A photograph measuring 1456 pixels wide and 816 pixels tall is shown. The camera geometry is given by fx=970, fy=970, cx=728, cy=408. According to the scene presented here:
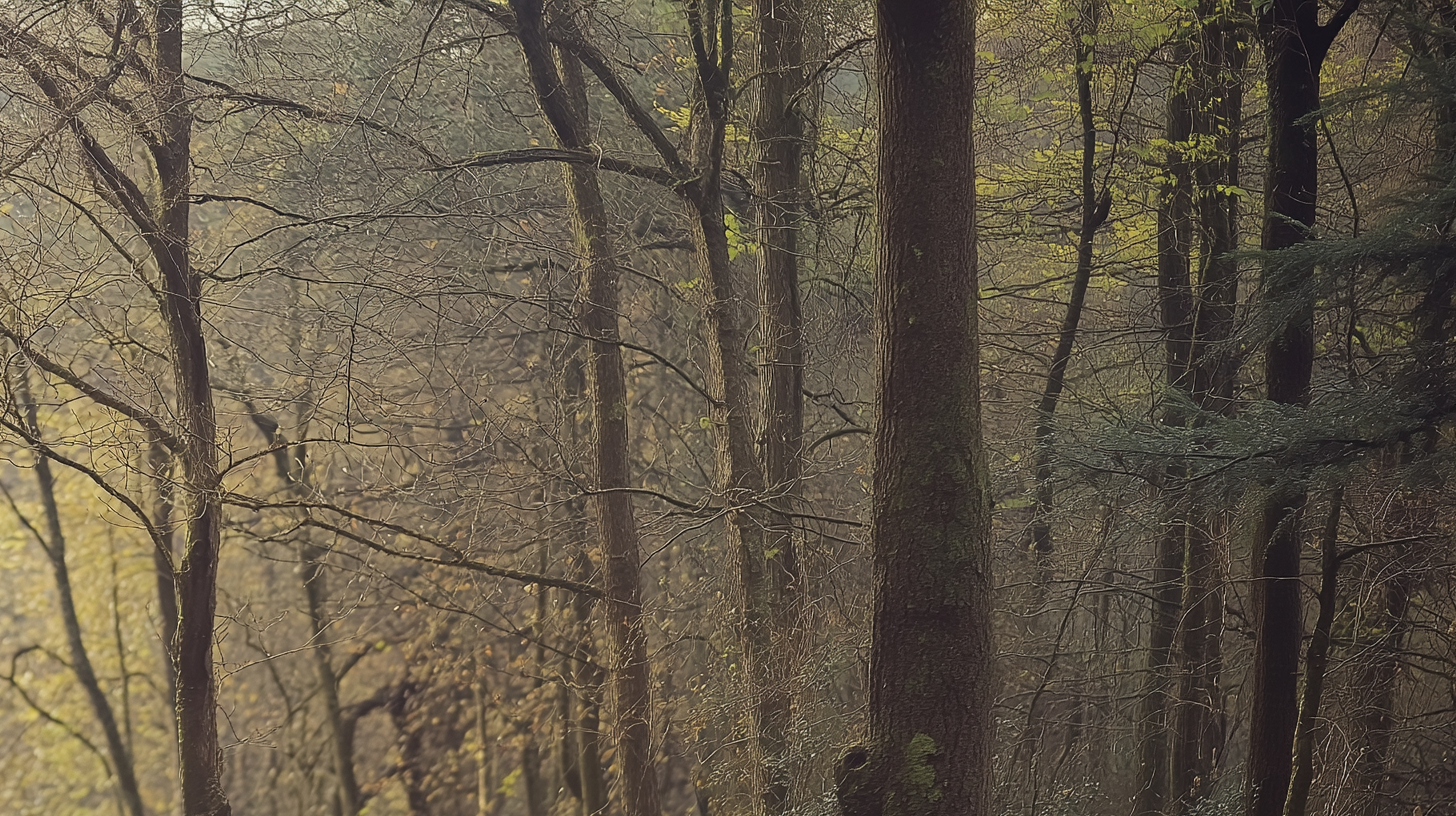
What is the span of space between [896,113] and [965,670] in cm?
231

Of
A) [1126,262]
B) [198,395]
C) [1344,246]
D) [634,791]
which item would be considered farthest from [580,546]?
[1344,246]

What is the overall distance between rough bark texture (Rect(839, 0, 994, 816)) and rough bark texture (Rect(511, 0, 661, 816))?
13.6 feet

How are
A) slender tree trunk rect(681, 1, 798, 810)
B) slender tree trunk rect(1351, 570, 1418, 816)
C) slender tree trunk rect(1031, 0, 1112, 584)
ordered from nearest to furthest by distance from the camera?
slender tree trunk rect(1351, 570, 1418, 816) → slender tree trunk rect(681, 1, 798, 810) → slender tree trunk rect(1031, 0, 1112, 584)

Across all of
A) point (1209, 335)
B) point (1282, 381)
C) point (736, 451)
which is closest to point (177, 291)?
point (736, 451)

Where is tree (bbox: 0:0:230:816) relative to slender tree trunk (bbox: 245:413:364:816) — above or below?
above

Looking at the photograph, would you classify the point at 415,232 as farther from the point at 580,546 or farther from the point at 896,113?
the point at 896,113

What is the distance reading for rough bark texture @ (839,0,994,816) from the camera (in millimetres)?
3902

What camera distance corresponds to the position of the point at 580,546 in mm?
10562

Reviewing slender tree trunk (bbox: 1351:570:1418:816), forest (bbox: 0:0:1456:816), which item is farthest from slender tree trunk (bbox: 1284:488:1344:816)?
slender tree trunk (bbox: 1351:570:1418:816)

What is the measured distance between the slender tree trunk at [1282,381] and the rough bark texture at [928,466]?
183 centimetres

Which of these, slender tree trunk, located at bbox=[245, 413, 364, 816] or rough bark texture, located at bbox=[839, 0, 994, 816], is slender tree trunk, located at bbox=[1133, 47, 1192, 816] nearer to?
rough bark texture, located at bbox=[839, 0, 994, 816]

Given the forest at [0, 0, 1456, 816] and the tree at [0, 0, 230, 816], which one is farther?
A: the tree at [0, 0, 230, 816]

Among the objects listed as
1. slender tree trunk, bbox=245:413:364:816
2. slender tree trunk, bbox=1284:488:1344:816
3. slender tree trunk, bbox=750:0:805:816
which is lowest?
slender tree trunk, bbox=245:413:364:816

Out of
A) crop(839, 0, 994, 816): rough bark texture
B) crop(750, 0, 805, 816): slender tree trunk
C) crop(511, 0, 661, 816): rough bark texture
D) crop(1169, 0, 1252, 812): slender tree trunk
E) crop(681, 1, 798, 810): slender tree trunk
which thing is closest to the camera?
crop(839, 0, 994, 816): rough bark texture
